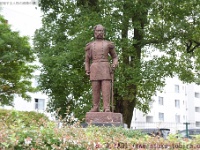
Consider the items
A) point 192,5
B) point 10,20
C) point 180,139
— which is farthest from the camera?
point 10,20

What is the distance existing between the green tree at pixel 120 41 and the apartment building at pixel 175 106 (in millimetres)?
22240

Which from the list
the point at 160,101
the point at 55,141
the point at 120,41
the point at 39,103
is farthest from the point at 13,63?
the point at 160,101

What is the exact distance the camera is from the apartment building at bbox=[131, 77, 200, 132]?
43375 millimetres

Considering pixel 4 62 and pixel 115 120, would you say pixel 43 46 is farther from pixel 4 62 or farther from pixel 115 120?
pixel 115 120

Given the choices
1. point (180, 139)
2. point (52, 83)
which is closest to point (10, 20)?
point (52, 83)

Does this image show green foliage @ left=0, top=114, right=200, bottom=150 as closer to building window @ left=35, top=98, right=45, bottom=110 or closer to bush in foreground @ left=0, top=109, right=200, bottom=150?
bush in foreground @ left=0, top=109, right=200, bottom=150

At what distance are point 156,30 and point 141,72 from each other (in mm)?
2411

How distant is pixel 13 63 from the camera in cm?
2223

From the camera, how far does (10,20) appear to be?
105 feet

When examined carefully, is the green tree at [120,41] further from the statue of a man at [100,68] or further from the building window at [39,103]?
the building window at [39,103]

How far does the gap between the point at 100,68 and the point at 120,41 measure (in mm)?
5673

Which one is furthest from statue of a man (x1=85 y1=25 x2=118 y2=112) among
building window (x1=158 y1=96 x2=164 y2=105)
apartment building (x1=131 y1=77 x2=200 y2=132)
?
building window (x1=158 y1=96 x2=164 y2=105)

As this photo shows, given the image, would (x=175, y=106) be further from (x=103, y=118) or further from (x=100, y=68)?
(x=103, y=118)

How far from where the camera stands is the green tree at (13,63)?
70.4 ft
